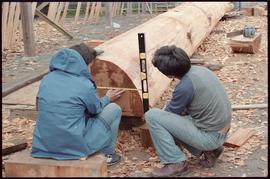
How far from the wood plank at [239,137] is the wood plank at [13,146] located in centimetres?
217

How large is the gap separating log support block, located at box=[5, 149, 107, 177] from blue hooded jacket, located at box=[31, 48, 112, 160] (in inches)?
3.6

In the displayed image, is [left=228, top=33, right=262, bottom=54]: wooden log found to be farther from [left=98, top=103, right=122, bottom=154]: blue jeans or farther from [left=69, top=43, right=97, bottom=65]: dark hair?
[left=69, top=43, right=97, bottom=65]: dark hair

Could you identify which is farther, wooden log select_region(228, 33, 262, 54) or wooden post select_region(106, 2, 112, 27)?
wooden post select_region(106, 2, 112, 27)

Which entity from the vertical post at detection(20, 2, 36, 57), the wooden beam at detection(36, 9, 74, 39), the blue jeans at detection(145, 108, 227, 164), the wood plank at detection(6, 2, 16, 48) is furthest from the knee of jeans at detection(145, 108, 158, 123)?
the wooden beam at detection(36, 9, 74, 39)

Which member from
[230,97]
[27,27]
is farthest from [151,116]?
[27,27]

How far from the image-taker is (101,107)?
428cm

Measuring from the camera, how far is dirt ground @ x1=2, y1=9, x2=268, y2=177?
4.43 metres

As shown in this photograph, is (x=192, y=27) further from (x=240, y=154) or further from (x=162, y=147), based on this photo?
(x=162, y=147)

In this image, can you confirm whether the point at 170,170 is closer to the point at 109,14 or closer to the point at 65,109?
the point at 65,109

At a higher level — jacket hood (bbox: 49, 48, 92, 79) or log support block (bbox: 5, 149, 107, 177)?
jacket hood (bbox: 49, 48, 92, 79)

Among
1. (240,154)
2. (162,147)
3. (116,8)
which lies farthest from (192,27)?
(116,8)

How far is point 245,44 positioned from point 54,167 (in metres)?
6.00

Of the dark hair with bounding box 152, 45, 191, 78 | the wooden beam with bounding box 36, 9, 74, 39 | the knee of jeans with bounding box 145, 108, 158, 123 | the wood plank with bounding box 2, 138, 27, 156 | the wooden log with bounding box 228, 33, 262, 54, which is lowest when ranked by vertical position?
the wood plank with bounding box 2, 138, 27, 156

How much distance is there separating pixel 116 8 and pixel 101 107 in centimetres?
1210
